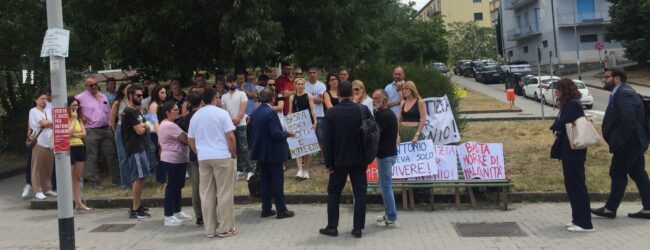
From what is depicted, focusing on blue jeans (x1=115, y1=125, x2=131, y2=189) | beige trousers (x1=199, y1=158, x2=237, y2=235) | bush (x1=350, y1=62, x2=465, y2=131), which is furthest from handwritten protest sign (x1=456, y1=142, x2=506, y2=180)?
blue jeans (x1=115, y1=125, x2=131, y2=189)

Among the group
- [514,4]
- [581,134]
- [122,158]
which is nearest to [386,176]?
[581,134]

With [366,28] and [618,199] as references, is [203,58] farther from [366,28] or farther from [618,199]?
[618,199]

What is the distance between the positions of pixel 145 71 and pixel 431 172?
798cm

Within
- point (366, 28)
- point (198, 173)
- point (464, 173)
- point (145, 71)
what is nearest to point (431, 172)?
point (464, 173)

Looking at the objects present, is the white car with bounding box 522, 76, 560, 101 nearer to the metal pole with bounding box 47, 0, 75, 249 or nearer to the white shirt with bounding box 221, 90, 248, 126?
the white shirt with bounding box 221, 90, 248, 126

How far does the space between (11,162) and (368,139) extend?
38.3 feet

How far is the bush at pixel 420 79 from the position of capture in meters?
11.9

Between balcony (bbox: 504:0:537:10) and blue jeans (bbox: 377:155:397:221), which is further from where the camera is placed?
balcony (bbox: 504:0:537:10)

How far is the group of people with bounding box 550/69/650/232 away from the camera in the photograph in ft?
22.1

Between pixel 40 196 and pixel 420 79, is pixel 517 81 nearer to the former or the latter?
pixel 420 79

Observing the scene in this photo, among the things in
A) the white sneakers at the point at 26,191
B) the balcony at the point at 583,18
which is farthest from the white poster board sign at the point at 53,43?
the balcony at the point at 583,18

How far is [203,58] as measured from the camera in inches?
511

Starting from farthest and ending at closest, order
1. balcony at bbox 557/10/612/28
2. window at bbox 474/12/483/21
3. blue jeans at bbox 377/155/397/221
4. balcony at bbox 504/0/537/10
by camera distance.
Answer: window at bbox 474/12/483/21
balcony at bbox 504/0/537/10
balcony at bbox 557/10/612/28
blue jeans at bbox 377/155/397/221

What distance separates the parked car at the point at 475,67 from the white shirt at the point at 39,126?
42449mm
